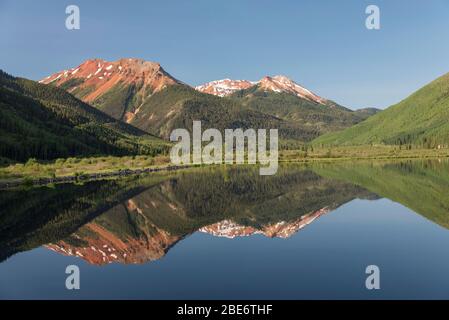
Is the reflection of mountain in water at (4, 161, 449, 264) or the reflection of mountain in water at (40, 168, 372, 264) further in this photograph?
the reflection of mountain in water at (4, 161, 449, 264)

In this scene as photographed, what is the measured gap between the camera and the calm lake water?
2616cm

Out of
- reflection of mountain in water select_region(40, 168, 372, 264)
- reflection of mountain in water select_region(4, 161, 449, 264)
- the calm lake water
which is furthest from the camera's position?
reflection of mountain in water select_region(4, 161, 449, 264)

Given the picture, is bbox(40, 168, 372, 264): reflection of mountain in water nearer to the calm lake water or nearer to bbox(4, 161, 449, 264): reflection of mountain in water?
bbox(4, 161, 449, 264): reflection of mountain in water

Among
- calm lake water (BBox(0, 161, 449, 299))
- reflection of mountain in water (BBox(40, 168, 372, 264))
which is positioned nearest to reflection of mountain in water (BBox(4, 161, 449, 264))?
reflection of mountain in water (BBox(40, 168, 372, 264))

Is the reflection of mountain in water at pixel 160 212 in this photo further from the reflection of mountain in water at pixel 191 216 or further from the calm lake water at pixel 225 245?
the calm lake water at pixel 225 245

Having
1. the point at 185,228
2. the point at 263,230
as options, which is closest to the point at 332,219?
the point at 263,230

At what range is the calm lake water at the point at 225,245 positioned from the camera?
26156 millimetres

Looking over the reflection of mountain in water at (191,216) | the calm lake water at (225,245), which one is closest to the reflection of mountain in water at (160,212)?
the reflection of mountain in water at (191,216)

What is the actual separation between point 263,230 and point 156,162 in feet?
493

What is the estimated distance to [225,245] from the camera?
129 feet

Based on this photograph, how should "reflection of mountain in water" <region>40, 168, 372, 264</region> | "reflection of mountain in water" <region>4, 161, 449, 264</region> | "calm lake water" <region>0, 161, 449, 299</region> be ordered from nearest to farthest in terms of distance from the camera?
"calm lake water" <region>0, 161, 449, 299</region> → "reflection of mountain in water" <region>40, 168, 372, 264</region> → "reflection of mountain in water" <region>4, 161, 449, 264</region>

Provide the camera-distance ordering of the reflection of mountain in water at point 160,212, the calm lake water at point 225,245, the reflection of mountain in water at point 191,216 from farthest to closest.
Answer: the reflection of mountain in water at point 160,212 < the reflection of mountain in water at point 191,216 < the calm lake water at point 225,245

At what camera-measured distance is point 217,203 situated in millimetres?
71625
